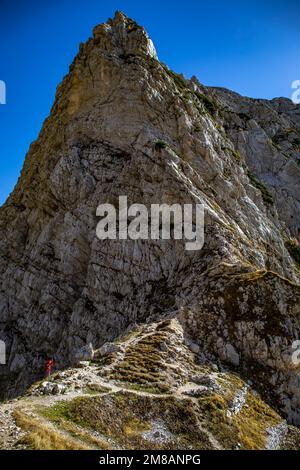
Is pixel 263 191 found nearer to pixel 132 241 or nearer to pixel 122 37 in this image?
pixel 132 241

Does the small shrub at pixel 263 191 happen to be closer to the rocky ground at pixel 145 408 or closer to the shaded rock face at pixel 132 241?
the shaded rock face at pixel 132 241

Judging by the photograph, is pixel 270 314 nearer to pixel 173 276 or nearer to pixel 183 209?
pixel 173 276

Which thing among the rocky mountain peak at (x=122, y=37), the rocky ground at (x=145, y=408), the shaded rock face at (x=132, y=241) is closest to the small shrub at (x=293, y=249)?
the shaded rock face at (x=132, y=241)

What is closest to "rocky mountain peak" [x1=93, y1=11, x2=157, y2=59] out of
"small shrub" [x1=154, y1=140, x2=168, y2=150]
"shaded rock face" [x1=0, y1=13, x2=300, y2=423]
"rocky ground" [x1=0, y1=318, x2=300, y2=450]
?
"shaded rock face" [x1=0, y1=13, x2=300, y2=423]

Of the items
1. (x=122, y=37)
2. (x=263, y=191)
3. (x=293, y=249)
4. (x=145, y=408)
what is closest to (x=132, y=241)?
(x=145, y=408)

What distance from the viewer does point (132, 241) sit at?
146 ft

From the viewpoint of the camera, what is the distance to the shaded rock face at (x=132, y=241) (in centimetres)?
3198

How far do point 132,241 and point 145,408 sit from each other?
1016 inches

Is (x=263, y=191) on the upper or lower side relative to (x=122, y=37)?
lower

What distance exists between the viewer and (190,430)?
19.0m

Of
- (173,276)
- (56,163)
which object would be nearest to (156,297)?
(173,276)

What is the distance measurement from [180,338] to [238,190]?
32.8 m

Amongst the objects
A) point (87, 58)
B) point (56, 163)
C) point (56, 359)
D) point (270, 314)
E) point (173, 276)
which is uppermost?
point (87, 58)

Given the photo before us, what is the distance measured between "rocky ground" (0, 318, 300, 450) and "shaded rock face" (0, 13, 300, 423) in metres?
3.86
